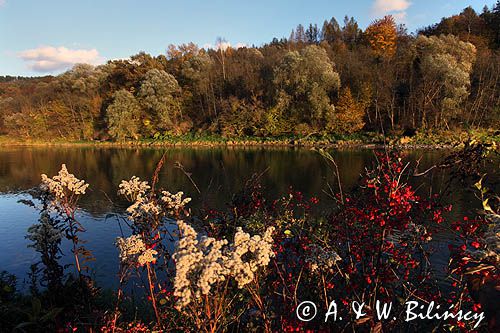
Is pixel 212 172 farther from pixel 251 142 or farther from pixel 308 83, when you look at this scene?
pixel 308 83

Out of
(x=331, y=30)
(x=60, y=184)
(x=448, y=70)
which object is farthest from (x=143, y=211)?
(x=331, y=30)

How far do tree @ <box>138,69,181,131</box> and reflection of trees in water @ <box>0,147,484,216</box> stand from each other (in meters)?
16.4

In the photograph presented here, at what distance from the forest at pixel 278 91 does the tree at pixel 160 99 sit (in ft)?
0.64

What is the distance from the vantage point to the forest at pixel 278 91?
43.4m

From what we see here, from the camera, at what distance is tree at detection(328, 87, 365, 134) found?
47500mm

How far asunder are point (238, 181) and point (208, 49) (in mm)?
67277

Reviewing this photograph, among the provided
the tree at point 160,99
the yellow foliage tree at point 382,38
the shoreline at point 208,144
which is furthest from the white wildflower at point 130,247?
the yellow foliage tree at point 382,38

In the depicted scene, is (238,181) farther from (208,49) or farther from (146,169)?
(208,49)

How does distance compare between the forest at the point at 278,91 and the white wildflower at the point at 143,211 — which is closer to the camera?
the white wildflower at the point at 143,211

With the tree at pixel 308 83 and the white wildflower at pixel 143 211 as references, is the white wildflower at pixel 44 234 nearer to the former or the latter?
the white wildflower at pixel 143 211

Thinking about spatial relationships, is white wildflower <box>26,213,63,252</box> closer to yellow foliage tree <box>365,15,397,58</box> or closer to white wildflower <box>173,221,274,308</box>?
white wildflower <box>173,221,274,308</box>

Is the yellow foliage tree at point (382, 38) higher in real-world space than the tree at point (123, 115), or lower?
higher

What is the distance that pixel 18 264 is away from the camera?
496 inches

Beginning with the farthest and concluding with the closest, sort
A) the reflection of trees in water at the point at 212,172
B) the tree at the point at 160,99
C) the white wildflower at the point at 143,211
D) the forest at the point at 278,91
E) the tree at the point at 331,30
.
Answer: the tree at the point at 331,30 < the tree at the point at 160,99 < the forest at the point at 278,91 < the reflection of trees in water at the point at 212,172 < the white wildflower at the point at 143,211
